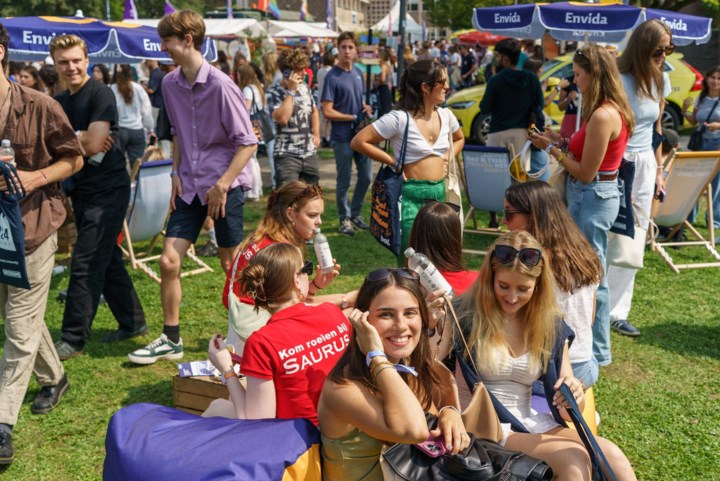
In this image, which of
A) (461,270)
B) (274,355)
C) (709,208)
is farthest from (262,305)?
(709,208)

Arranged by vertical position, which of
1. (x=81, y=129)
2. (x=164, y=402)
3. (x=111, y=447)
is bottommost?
(x=164, y=402)

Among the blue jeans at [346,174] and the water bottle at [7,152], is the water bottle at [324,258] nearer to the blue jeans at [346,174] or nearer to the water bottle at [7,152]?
the water bottle at [7,152]

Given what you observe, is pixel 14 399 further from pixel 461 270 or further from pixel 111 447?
pixel 461 270

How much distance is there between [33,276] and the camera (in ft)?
13.1

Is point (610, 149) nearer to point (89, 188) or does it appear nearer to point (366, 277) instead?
point (366, 277)

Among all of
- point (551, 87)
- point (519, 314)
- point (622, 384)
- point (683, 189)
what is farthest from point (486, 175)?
point (551, 87)

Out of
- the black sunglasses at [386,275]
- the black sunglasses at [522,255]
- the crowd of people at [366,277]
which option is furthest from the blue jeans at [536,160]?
the black sunglasses at [386,275]

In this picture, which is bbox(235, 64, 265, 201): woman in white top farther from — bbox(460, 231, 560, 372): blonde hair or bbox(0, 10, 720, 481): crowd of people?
bbox(460, 231, 560, 372): blonde hair

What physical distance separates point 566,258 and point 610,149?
1388 mm

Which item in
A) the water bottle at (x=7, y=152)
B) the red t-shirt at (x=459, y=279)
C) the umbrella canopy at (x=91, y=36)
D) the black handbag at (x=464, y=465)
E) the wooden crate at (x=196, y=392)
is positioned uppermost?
the umbrella canopy at (x=91, y=36)

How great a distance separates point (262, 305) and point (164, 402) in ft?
5.24

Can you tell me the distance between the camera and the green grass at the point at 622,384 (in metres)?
3.94

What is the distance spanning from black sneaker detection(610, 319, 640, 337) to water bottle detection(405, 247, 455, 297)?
2755 mm

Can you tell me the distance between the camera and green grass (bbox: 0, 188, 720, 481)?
155 inches
